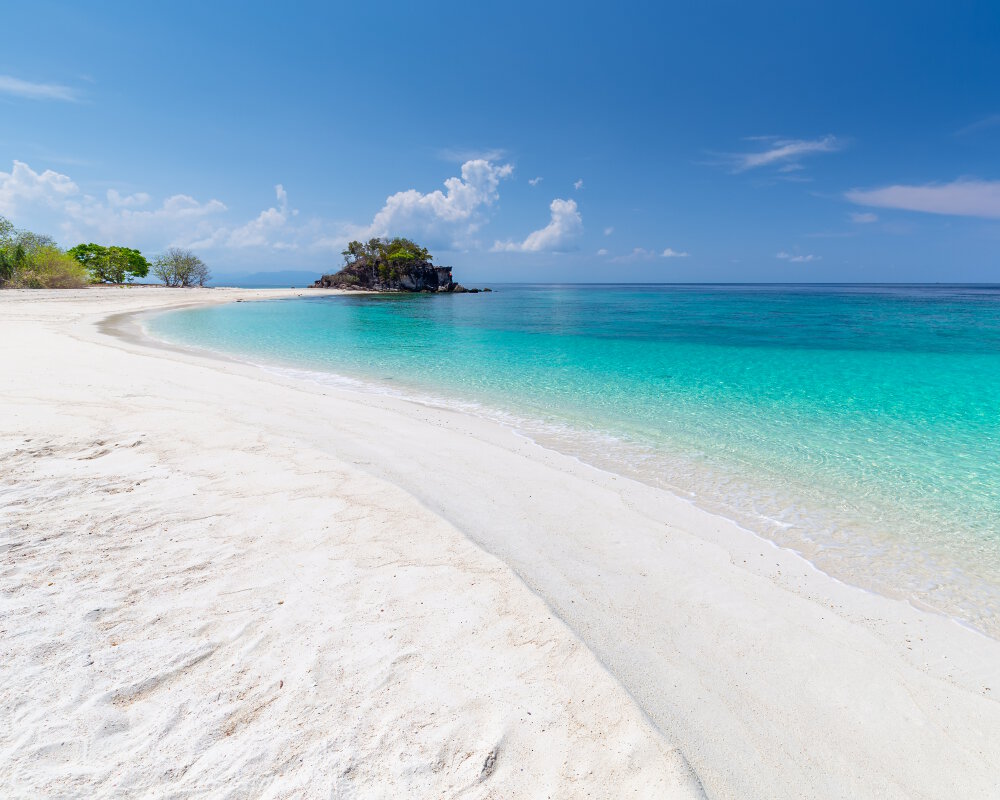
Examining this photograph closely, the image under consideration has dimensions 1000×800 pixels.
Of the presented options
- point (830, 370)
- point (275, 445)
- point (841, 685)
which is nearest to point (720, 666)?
point (841, 685)

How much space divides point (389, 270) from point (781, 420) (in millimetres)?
111846

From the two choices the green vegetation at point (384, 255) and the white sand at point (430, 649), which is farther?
the green vegetation at point (384, 255)

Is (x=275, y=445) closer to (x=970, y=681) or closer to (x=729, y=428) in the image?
(x=970, y=681)

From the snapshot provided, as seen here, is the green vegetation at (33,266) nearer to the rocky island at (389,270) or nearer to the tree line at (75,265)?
the tree line at (75,265)

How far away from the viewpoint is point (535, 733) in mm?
2924

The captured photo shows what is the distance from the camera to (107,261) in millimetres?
84812

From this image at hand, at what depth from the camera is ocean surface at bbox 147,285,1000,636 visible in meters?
6.22

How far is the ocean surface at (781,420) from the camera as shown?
20.4ft

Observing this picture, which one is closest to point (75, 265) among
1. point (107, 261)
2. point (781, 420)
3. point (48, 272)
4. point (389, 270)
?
point (48, 272)

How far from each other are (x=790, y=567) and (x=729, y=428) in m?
6.06

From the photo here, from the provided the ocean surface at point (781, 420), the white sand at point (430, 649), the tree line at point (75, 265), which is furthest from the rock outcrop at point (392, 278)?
the white sand at point (430, 649)

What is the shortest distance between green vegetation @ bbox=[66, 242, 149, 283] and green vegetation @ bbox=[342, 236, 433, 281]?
4377 centimetres

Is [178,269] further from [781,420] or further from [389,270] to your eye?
[781,420]

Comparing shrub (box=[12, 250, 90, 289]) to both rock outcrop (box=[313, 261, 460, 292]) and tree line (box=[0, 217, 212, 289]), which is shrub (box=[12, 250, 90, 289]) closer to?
tree line (box=[0, 217, 212, 289])
